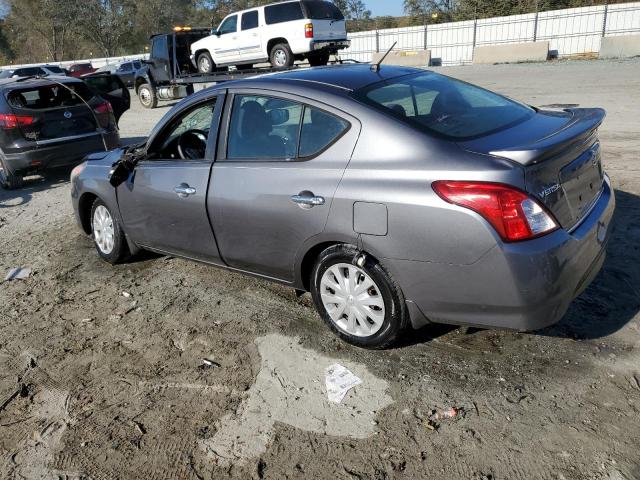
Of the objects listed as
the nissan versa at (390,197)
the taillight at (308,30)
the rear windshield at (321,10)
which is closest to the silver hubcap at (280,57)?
the taillight at (308,30)

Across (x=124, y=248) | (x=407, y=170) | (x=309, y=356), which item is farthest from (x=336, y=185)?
(x=124, y=248)

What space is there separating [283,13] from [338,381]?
14.5m

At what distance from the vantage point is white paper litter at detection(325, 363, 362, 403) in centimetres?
316

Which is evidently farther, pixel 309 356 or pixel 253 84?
pixel 253 84

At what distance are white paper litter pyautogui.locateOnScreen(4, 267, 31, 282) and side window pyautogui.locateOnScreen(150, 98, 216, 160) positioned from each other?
1.89 m

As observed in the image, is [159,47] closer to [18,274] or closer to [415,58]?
[415,58]

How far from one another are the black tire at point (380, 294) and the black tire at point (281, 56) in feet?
44.2

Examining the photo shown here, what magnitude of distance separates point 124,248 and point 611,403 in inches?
160

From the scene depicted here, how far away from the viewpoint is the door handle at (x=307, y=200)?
336cm

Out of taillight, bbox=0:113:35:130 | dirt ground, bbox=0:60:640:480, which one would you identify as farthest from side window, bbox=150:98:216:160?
taillight, bbox=0:113:35:130

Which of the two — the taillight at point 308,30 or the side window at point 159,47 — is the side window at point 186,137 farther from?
the side window at point 159,47

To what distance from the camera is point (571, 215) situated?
3031mm

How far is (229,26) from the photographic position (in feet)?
55.6

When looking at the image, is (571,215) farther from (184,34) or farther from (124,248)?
(184,34)
